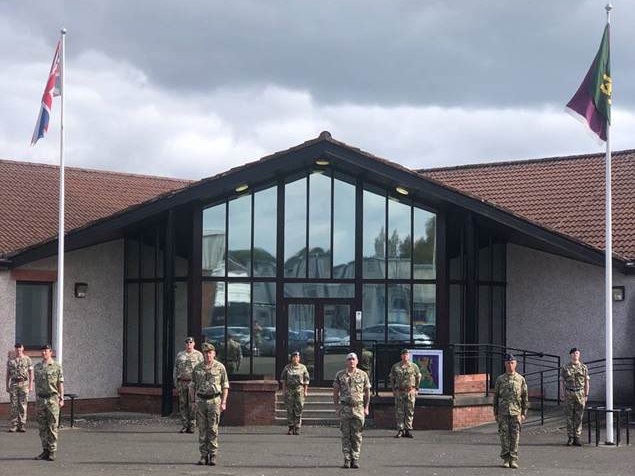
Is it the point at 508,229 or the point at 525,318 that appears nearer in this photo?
the point at 508,229

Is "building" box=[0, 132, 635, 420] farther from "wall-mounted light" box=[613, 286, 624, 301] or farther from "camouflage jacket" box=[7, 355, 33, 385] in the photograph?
"camouflage jacket" box=[7, 355, 33, 385]

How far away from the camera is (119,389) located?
25.6 metres

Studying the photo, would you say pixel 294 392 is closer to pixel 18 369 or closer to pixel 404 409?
pixel 404 409

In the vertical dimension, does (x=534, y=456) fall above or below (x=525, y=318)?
below

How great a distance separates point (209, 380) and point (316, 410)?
666 centimetres

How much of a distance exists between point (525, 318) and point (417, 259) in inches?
124

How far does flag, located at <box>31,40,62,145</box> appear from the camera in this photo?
20656 mm

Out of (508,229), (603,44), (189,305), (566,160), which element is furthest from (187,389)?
(566,160)

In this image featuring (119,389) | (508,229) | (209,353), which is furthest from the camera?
(119,389)

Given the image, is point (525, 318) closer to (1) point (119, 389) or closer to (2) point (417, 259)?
(2) point (417, 259)

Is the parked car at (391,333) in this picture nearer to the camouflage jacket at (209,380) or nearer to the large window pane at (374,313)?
the large window pane at (374,313)

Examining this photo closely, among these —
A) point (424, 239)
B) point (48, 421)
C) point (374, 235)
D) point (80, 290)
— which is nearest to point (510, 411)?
point (48, 421)

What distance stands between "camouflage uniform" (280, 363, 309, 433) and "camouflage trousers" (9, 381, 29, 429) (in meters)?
4.82

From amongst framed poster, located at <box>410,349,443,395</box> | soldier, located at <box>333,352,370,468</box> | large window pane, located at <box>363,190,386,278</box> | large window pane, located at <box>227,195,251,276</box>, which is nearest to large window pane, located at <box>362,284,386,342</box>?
large window pane, located at <box>363,190,386,278</box>
